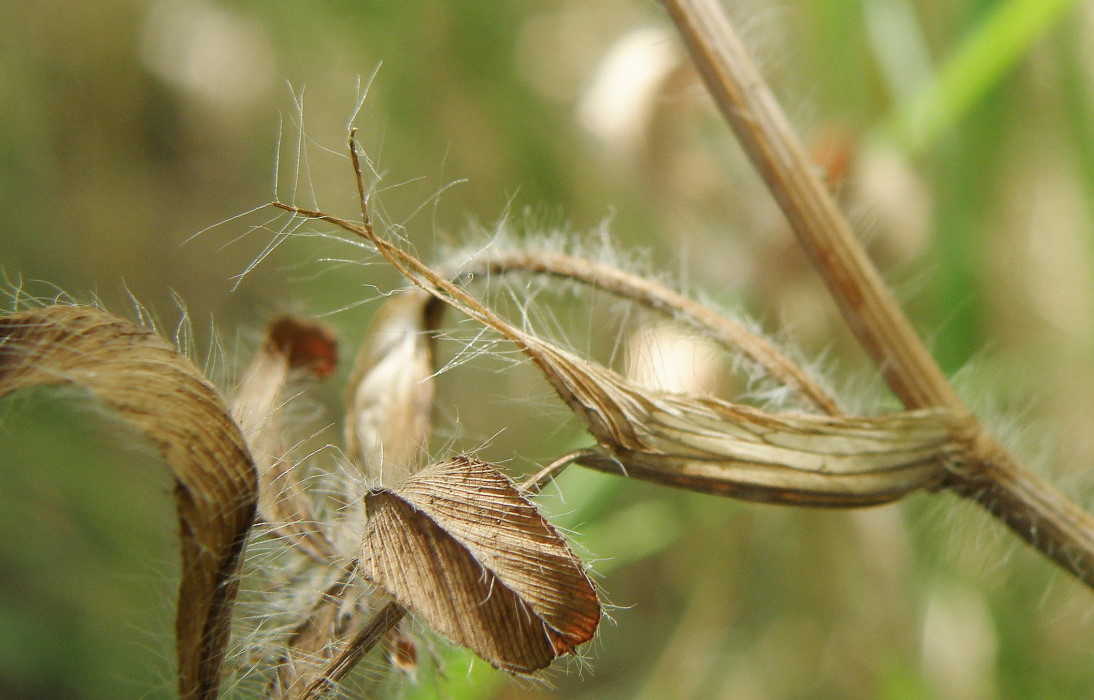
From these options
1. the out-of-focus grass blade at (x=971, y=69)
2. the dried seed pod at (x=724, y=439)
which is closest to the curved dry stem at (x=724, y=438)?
the dried seed pod at (x=724, y=439)

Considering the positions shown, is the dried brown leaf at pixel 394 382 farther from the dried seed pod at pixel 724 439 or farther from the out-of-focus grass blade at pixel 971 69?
the out-of-focus grass blade at pixel 971 69

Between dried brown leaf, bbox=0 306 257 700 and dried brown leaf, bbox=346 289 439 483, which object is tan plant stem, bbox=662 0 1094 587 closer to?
dried brown leaf, bbox=346 289 439 483

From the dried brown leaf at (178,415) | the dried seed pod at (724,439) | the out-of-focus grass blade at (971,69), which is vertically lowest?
the dried seed pod at (724,439)

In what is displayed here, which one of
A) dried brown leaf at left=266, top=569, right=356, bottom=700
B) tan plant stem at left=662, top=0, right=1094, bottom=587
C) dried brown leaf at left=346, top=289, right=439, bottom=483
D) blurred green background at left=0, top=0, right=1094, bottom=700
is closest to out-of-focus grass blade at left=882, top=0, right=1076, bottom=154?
blurred green background at left=0, top=0, right=1094, bottom=700

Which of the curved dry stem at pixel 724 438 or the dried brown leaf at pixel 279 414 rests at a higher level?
the dried brown leaf at pixel 279 414

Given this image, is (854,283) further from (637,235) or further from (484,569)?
(637,235)

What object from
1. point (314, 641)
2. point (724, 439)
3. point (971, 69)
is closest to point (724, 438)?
point (724, 439)

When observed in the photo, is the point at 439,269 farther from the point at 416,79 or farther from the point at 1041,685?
the point at 416,79
